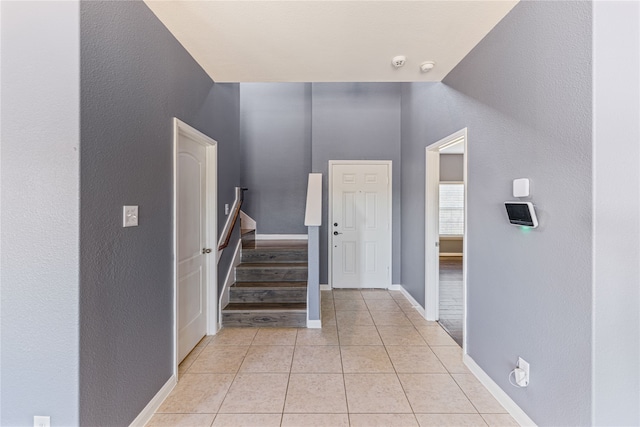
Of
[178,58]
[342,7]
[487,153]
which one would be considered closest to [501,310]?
[487,153]

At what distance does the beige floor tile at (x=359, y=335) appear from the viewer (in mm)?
2762

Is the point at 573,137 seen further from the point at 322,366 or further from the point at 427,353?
the point at 322,366

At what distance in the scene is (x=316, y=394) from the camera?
2002 mm

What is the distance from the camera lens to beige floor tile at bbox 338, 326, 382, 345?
9.06 feet

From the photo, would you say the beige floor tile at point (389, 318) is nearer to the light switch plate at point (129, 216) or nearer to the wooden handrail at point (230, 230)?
the wooden handrail at point (230, 230)

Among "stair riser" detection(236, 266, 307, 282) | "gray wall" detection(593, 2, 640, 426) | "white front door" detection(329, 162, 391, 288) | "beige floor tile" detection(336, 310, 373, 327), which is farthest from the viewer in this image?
"white front door" detection(329, 162, 391, 288)

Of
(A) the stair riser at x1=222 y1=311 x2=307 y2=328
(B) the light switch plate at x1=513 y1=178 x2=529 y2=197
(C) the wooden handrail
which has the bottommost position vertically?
(A) the stair riser at x1=222 y1=311 x2=307 y2=328

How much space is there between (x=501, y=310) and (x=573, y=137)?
3.82 feet

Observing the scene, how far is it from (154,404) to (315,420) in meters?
1.05

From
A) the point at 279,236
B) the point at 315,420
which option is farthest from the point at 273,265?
the point at 315,420

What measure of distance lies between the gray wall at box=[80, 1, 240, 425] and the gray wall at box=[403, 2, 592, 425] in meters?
2.27

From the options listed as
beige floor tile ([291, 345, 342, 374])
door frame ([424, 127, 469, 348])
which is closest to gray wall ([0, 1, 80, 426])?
beige floor tile ([291, 345, 342, 374])

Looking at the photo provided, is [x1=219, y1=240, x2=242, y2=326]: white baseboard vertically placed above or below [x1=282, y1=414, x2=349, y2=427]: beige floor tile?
above

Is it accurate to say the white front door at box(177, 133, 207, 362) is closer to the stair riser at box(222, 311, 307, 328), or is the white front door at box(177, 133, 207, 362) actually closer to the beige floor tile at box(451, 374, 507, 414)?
the stair riser at box(222, 311, 307, 328)
